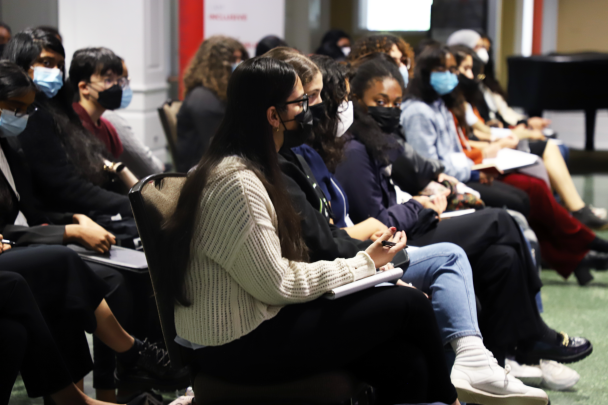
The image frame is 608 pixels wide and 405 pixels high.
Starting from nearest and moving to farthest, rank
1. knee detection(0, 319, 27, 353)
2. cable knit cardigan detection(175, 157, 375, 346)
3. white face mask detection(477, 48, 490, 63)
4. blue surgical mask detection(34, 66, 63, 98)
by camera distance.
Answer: cable knit cardigan detection(175, 157, 375, 346), knee detection(0, 319, 27, 353), blue surgical mask detection(34, 66, 63, 98), white face mask detection(477, 48, 490, 63)

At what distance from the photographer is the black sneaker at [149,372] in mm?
2131

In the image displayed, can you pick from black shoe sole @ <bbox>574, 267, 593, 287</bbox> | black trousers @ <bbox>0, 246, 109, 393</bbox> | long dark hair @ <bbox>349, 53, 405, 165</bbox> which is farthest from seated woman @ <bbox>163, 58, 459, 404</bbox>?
black shoe sole @ <bbox>574, 267, 593, 287</bbox>

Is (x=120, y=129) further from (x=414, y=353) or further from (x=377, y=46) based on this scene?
(x=414, y=353)

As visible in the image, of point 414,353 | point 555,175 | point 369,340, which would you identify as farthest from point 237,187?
point 555,175

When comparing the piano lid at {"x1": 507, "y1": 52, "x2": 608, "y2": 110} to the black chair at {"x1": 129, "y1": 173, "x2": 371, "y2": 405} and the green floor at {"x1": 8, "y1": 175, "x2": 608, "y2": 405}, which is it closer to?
the green floor at {"x1": 8, "y1": 175, "x2": 608, "y2": 405}

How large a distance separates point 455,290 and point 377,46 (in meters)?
1.50

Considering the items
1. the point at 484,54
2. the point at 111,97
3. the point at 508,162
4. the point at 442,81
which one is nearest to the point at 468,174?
the point at 508,162

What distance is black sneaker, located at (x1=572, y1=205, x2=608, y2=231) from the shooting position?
3.83 m

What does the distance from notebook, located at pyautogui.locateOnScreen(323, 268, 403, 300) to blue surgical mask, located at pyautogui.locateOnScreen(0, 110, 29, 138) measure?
1204 mm

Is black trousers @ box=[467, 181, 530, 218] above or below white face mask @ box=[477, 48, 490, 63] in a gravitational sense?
below

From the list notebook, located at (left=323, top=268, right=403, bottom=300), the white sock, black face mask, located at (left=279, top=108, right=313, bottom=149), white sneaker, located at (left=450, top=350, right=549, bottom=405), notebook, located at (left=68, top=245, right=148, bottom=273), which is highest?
black face mask, located at (left=279, top=108, right=313, bottom=149)

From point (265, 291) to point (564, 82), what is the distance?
6454mm

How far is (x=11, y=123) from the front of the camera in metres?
2.10

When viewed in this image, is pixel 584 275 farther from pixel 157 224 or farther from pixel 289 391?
pixel 157 224
